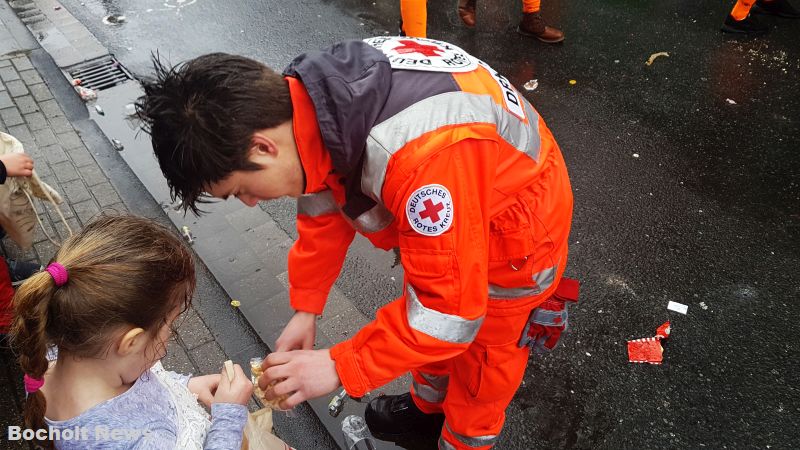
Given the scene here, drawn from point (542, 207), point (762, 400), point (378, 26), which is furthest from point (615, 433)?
point (378, 26)

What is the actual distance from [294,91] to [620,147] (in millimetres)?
3386

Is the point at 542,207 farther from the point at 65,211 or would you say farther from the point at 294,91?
the point at 65,211

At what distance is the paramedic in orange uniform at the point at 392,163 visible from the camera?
1.45 meters

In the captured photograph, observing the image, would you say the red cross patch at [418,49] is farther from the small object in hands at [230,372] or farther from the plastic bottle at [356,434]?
the plastic bottle at [356,434]

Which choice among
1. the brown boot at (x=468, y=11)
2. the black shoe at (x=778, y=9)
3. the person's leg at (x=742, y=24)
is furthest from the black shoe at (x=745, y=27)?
the brown boot at (x=468, y=11)

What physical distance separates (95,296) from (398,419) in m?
1.70

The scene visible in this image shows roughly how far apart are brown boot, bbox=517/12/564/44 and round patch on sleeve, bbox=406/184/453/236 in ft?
14.9

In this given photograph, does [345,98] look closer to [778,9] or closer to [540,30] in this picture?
[540,30]

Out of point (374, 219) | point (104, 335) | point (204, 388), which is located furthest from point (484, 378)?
point (104, 335)

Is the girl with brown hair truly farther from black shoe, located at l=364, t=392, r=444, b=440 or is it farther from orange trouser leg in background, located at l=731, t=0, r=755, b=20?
orange trouser leg in background, located at l=731, t=0, r=755, b=20

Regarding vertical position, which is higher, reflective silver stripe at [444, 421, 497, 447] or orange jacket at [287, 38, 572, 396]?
orange jacket at [287, 38, 572, 396]

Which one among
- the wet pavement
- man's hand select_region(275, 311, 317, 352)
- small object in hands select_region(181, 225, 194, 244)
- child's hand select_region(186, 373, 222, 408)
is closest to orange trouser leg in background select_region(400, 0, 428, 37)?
the wet pavement

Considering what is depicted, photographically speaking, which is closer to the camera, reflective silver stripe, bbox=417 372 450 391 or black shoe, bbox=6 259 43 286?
reflective silver stripe, bbox=417 372 450 391

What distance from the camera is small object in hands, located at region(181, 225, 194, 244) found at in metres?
3.67
